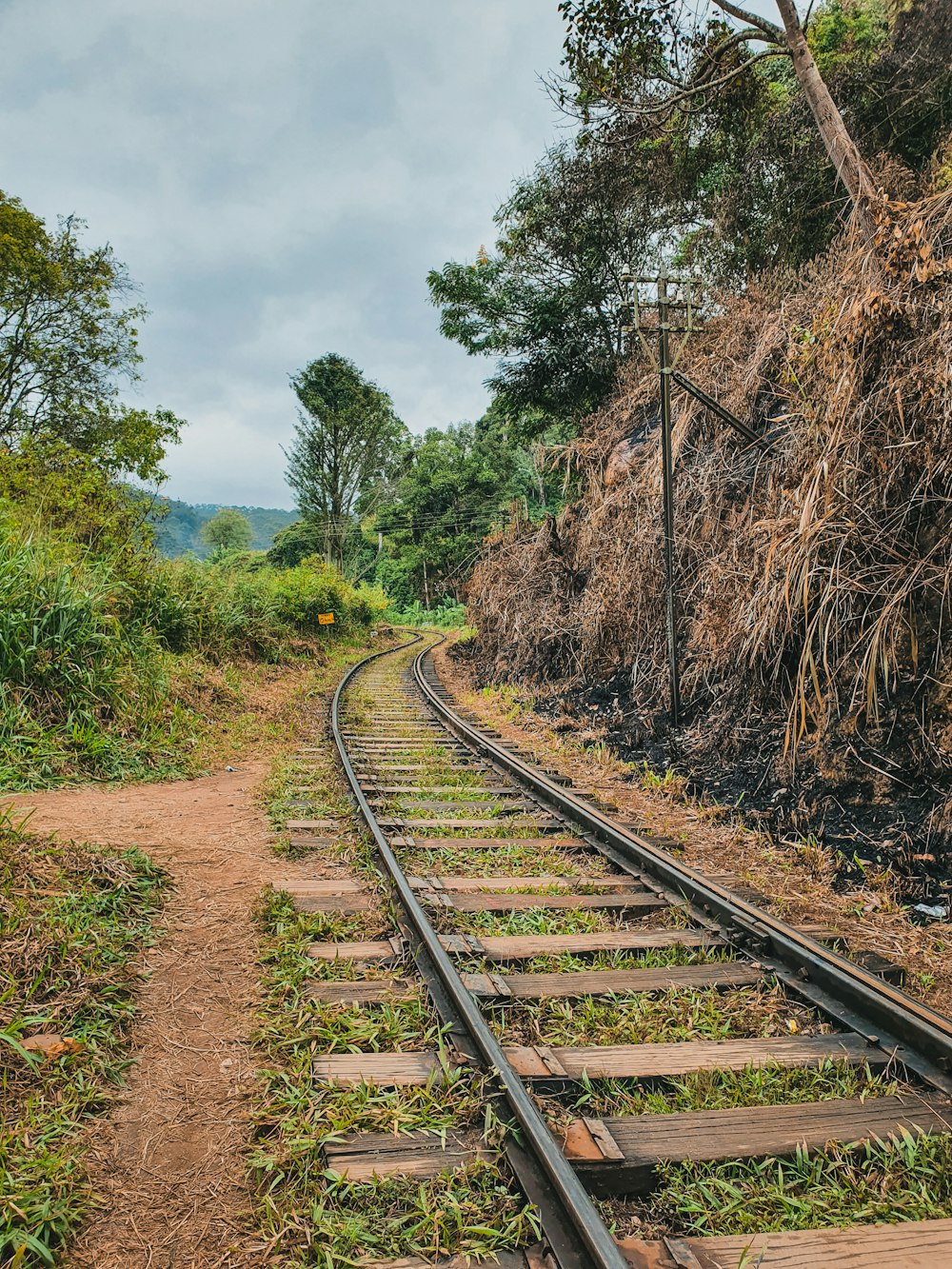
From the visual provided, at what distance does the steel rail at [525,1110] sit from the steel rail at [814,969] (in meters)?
1.31

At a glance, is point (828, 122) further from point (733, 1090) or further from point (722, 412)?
point (733, 1090)

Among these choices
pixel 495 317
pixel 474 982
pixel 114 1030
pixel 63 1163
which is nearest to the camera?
pixel 63 1163

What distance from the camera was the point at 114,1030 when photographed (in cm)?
267

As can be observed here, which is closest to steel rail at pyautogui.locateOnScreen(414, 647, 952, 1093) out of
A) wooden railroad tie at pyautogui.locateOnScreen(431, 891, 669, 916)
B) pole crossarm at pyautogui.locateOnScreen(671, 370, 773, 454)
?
wooden railroad tie at pyautogui.locateOnScreen(431, 891, 669, 916)

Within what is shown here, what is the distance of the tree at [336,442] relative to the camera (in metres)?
34.8

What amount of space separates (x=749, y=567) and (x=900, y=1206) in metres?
5.03

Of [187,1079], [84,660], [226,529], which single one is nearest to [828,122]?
[84,660]

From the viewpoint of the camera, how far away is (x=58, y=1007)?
2.67 metres

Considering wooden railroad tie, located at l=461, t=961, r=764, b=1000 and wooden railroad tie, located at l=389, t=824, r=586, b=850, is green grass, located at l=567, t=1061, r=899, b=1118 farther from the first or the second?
Answer: wooden railroad tie, located at l=389, t=824, r=586, b=850

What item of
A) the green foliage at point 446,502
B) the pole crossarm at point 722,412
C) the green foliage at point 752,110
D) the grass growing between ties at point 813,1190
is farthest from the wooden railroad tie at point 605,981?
the green foliage at point 446,502

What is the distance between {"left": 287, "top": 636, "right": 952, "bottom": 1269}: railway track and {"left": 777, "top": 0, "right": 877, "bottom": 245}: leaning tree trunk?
18.9 feet

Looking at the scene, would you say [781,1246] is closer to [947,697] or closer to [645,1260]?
[645,1260]

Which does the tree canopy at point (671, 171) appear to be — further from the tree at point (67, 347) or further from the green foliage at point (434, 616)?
the green foliage at point (434, 616)

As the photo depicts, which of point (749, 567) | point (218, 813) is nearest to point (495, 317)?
point (749, 567)
